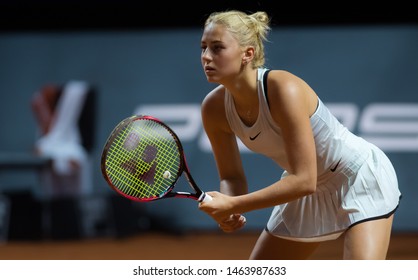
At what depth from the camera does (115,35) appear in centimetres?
819

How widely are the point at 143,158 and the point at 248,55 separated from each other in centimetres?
62

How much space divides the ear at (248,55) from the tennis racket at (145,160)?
1.36ft

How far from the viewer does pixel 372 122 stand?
777 centimetres

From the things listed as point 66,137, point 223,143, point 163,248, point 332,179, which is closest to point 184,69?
point 66,137

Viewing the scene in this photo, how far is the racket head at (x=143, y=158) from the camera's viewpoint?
A: 3248mm

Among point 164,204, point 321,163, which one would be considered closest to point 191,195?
point 321,163

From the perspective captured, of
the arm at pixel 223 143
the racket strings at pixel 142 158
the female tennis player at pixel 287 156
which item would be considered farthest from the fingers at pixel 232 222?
the racket strings at pixel 142 158

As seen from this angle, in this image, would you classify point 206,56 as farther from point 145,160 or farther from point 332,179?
point 332,179

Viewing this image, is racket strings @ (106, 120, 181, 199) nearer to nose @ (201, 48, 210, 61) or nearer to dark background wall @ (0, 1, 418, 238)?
nose @ (201, 48, 210, 61)

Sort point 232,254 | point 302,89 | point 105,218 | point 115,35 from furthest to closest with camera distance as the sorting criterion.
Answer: point 115,35, point 105,218, point 232,254, point 302,89

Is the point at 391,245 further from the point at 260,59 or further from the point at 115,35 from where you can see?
the point at 260,59

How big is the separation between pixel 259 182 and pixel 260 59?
477 centimetres

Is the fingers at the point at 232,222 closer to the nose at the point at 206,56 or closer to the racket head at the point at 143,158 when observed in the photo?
the racket head at the point at 143,158

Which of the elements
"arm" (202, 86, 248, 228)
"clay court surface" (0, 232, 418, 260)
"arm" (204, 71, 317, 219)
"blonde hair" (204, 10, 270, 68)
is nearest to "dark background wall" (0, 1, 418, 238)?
"clay court surface" (0, 232, 418, 260)
